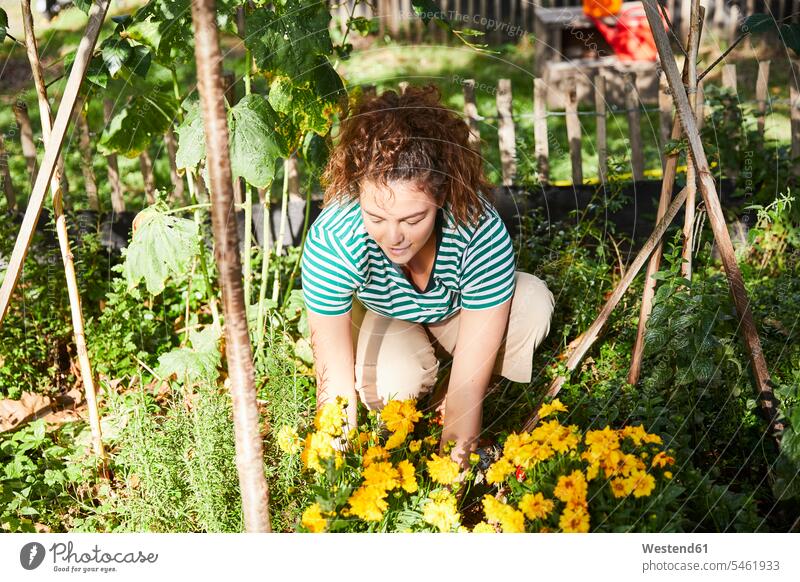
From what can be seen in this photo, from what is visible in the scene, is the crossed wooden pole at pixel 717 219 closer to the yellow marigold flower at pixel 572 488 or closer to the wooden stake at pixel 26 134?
the yellow marigold flower at pixel 572 488

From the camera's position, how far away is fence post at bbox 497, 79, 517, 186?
3.36 meters

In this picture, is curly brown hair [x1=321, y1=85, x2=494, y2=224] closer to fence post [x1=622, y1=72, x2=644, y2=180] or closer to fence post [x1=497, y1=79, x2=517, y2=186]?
fence post [x1=497, y1=79, x2=517, y2=186]

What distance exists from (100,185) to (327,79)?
2198 mm

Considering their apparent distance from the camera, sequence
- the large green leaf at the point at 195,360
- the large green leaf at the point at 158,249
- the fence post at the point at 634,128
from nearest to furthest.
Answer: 1. the large green leaf at the point at 158,249
2. the large green leaf at the point at 195,360
3. the fence post at the point at 634,128

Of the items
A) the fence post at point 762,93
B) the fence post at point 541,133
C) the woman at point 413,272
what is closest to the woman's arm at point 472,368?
the woman at point 413,272

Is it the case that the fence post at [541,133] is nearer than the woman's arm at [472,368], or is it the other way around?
the woman's arm at [472,368]

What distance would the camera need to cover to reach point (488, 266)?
205 cm

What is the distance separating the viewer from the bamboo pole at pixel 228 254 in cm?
128

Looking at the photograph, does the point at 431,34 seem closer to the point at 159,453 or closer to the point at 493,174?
the point at 493,174

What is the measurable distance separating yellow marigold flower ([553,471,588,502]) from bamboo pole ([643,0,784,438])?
66 cm

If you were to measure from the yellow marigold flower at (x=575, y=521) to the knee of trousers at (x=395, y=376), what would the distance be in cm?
79

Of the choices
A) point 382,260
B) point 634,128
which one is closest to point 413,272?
point 382,260
